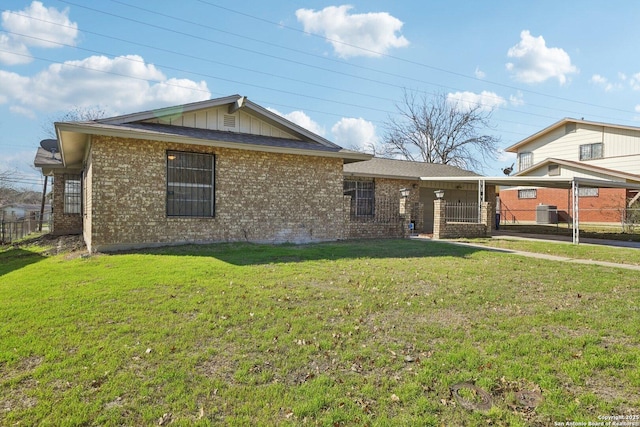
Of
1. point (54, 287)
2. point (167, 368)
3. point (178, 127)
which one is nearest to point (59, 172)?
point (178, 127)

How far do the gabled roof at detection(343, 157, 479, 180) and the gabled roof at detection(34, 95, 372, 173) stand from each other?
4.09m

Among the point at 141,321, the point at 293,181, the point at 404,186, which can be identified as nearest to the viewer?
the point at 141,321

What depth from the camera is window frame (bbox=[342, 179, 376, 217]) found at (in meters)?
18.0

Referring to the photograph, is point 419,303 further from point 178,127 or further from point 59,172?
point 59,172

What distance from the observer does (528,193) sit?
1223 inches

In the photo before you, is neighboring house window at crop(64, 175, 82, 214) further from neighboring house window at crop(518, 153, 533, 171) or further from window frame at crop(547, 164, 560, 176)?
neighboring house window at crop(518, 153, 533, 171)

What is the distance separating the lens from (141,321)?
4645mm

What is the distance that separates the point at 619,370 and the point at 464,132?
37365 millimetres

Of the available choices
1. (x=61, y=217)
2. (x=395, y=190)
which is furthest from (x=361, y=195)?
(x=61, y=217)

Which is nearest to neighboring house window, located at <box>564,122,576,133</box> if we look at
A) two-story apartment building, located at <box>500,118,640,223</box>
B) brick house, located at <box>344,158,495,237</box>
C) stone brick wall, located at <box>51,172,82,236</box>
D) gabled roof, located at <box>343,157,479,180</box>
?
two-story apartment building, located at <box>500,118,640,223</box>

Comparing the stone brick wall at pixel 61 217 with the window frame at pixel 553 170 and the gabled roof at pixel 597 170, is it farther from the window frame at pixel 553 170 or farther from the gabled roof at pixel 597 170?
the window frame at pixel 553 170

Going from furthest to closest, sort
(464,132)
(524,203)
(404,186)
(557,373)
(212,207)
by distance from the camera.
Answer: (464,132) → (524,203) → (404,186) → (212,207) → (557,373)

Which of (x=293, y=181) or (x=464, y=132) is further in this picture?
(x=464, y=132)

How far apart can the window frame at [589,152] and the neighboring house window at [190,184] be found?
25.2 meters
